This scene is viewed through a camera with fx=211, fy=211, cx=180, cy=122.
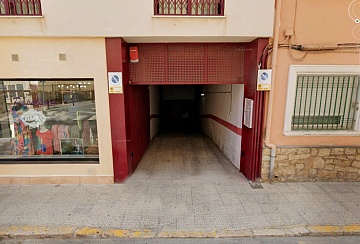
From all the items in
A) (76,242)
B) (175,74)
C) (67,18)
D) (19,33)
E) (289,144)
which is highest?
(67,18)

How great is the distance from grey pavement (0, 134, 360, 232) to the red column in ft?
1.59

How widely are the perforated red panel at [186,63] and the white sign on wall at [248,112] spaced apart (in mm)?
803

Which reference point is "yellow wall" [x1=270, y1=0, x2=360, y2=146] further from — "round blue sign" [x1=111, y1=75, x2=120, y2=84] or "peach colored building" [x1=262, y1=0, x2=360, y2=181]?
"round blue sign" [x1=111, y1=75, x2=120, y2=84]

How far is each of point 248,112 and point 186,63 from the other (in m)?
1.90

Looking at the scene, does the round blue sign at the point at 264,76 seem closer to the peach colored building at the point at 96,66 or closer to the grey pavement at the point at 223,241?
the peach colored building at the point at 96,66

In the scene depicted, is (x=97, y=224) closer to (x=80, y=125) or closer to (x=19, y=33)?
(x=80, y=125)

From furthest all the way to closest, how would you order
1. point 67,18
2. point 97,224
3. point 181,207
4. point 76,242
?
point 67,18 < point 181,207 < point 97,224 < point 76,242

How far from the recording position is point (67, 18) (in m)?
4.35

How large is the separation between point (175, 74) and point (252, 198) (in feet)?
10.7

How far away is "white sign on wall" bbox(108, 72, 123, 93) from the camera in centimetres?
464

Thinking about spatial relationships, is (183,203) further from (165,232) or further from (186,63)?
(186,63)

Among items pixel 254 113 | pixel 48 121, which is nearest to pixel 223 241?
pixel 254 113

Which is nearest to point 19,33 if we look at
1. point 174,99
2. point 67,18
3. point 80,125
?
point 67,18

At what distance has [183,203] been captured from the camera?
165 inches
